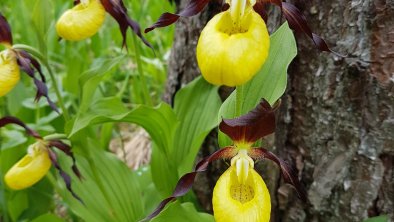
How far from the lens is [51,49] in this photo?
3.06 metres

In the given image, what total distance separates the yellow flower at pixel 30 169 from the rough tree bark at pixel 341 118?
805 mm

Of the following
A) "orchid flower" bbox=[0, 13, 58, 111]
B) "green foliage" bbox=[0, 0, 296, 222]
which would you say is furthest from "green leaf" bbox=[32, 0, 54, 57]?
"orchid flower" bbox=[0, 13, 58, 111]

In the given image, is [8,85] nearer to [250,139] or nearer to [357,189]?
[250,139]

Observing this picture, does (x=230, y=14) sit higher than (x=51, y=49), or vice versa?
(x=230, y=14)

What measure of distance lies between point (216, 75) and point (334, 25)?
2.11 ft

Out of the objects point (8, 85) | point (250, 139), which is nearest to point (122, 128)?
point (8, 85)

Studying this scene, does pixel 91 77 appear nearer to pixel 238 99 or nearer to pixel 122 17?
pixel 122 17

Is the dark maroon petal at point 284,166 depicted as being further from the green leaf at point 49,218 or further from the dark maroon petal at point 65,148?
the green leaf at point 49,218

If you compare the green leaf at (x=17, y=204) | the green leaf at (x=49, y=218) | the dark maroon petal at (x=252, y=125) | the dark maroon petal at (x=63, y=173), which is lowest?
the green leaf at (x=17, y=204)

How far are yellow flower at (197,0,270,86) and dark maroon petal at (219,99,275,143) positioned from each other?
2.8 inches

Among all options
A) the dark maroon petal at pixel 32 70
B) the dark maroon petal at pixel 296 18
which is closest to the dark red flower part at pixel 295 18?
the dark maroon petal at pixel 296 18

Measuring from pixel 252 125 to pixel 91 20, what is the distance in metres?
0.79

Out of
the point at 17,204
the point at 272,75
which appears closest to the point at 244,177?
the point at 272,75

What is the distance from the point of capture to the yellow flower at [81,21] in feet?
5.20
